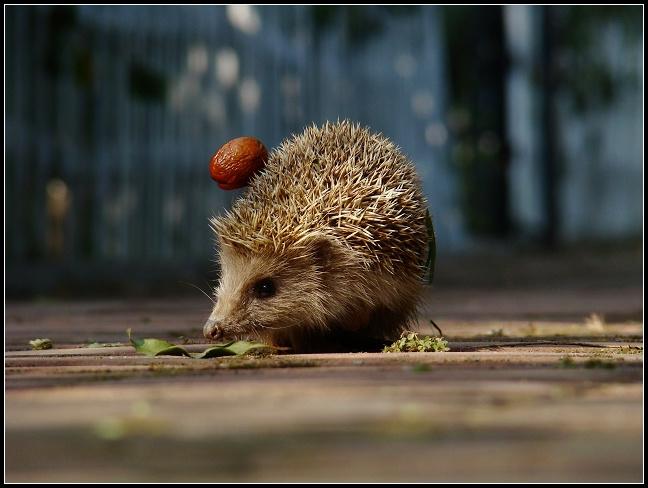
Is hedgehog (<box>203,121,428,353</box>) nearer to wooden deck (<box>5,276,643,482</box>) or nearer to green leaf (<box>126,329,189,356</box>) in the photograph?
green leaf (<box>126,329,189,356</box>)

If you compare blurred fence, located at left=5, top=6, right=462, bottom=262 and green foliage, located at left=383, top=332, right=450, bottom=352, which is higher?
blurred fence, located at left=5, top=6, right=462, bottom=262

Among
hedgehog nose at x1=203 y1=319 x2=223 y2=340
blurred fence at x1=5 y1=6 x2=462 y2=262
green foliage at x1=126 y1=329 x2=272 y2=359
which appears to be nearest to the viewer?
green foliage at x1=126 y1=329 x2=272 y2=359

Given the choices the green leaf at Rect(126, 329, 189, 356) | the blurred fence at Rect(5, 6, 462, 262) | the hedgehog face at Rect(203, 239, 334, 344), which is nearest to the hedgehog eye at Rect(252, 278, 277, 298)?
the hedgehog face at Rect(203, 239, 334, 344)

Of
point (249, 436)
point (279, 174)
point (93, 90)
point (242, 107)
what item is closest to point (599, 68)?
point (242, 107)

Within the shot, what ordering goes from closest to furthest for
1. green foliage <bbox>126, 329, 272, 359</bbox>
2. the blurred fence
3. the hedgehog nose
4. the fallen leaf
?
green foliage <bbox>126, 329, 272, 359</bbox>
the hedgehog nose
the fallen leaf
the blurred fence

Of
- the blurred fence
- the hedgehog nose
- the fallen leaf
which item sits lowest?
the fallen leaf

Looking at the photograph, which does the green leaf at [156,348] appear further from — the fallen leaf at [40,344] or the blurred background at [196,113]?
the blurred background at [196,113]

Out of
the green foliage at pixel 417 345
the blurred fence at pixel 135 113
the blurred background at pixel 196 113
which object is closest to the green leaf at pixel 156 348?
the green foliage at pixel 417 345
